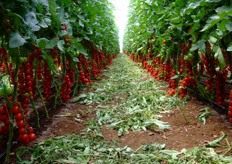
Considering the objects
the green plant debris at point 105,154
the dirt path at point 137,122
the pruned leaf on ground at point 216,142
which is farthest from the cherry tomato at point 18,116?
the pruned leaf on ground at point 216,142

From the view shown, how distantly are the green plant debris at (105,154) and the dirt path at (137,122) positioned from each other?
117 millimetres

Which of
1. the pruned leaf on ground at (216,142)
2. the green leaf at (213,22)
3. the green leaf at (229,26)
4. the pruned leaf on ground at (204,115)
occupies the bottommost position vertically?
the pruned leaf on ground at (216,142)

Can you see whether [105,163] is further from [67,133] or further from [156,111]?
[156,111]

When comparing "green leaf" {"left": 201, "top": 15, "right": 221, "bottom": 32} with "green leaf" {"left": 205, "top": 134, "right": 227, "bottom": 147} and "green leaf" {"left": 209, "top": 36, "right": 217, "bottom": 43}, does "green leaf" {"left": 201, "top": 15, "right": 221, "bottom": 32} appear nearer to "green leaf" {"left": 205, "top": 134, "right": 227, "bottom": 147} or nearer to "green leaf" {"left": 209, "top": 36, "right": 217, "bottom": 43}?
"green leaf" {"left": 209, "top": 36, "right": 217, "bottom": 43}

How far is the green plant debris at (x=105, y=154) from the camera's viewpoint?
1.80 metres

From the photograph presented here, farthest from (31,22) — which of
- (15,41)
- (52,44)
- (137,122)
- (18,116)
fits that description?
(137,122)

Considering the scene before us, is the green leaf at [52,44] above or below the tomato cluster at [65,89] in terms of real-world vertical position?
above

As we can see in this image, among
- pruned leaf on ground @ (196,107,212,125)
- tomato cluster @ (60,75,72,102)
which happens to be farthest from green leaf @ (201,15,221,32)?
tomato cluster @ (60,75,72,102)

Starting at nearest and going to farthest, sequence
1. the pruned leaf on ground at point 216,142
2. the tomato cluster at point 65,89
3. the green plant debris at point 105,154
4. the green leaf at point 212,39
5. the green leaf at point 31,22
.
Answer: the green leaf at point 31,22
the green plant debris at point 105,154
the pruned leaf on ground at point 216,142
the green leaf at point 212,39
the tomato cluster at point 65,89

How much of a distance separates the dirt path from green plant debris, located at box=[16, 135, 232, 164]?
117 millimetres

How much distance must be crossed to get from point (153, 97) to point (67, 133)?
5.10ft

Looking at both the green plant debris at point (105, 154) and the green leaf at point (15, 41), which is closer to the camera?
the green leaf at point (15, 41)

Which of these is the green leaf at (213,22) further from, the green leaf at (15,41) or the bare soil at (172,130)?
the green leaf at (15,41)

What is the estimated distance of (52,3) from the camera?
150 centimetres
